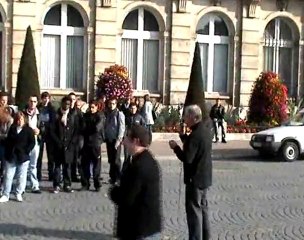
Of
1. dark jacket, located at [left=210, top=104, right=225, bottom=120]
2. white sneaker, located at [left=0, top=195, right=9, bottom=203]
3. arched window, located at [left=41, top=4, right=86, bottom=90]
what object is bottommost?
white sneaker, located at [left=0, top=195, right=9, bottom=203]

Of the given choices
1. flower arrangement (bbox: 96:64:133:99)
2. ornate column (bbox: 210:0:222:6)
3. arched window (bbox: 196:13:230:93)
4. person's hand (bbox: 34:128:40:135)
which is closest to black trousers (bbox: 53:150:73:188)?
person's hand (bbox: 34:128:40:135)

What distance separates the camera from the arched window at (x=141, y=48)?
29.8 metres

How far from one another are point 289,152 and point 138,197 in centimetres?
1520

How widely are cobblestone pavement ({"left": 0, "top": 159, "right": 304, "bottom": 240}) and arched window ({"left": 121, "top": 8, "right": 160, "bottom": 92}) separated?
541 inches

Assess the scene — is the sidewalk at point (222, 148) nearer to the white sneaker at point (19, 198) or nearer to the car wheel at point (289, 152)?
the car wheel at point (289, 152)

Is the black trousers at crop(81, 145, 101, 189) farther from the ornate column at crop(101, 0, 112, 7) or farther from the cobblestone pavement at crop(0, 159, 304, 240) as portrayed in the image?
the ornate column at crop(101, 0, 112, 7)

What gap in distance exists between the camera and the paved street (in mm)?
10602

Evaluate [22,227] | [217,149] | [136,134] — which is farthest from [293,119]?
[136,134]

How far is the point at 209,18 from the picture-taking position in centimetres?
3072

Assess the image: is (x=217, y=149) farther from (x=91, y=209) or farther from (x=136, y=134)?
(x=136, y=134)

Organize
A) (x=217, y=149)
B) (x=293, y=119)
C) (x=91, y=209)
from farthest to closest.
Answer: (x=217, y=149) → (x=293, y=119) → (x=91, y=209)

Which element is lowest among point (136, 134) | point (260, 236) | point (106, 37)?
point (260, 236)

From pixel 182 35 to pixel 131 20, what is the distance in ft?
7.09

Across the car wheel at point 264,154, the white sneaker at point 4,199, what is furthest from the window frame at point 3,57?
the white sneaker at point 4,199
